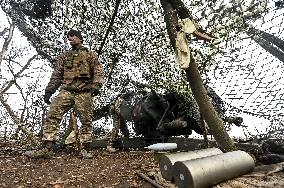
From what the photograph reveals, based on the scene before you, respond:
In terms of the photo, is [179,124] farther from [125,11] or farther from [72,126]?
[125,11]

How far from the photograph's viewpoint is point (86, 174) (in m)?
4.55

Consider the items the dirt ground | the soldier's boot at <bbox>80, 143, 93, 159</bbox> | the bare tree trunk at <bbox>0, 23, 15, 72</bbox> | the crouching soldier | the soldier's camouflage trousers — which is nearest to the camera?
the dirt ground

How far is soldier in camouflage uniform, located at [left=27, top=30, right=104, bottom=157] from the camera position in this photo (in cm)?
635

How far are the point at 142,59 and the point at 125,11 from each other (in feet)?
5.80

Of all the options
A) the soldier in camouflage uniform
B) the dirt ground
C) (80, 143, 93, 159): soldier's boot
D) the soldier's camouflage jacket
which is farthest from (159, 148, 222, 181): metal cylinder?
the soldier's camouflage jacket

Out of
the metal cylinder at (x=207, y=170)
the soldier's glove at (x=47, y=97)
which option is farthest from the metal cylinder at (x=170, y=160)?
the soldier's glove at (x=47, y=97)

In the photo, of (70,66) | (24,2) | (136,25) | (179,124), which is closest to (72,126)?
(70,66)

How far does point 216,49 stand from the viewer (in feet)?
28.4

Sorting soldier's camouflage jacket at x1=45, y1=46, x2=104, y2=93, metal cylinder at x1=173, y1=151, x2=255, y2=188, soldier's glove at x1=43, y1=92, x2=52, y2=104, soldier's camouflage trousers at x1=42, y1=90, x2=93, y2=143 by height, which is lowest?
metal cylinder at x1=173, y1=151, x2=255, y2=188

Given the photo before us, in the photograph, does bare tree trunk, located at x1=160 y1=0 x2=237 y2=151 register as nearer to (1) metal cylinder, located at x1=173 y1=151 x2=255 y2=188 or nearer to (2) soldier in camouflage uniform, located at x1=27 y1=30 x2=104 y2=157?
(1) metal cylinder, located at x1=173 y1=151 x2=255 y2=188

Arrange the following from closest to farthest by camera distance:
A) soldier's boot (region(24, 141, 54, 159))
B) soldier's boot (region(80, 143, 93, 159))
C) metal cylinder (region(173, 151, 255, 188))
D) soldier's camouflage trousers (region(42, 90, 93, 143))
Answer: metal cylinder (region(173, 151, 255, 188)), soldier's boot (region(24, 141, 54, 159)), soldier's boot (region(80, 143, 93, 159)), soldier's camouflage trousers (region(42, 90, 93, 143))

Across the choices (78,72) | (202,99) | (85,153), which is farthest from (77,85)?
(202,99)

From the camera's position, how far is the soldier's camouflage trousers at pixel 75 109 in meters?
6.24

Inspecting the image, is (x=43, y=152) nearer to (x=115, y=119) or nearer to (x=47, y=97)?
(x=47, y=97)
